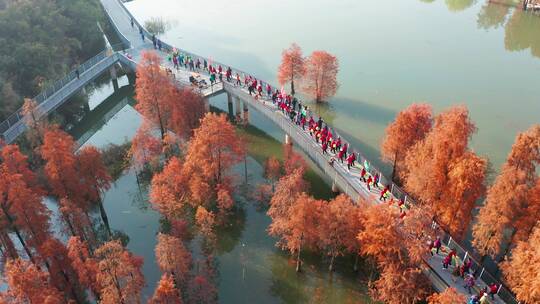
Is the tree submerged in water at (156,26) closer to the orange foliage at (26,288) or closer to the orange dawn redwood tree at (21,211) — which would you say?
the orange dawn redwood tree at (21,211)

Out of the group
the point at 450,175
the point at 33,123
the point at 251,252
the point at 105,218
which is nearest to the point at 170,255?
the point at 251,252

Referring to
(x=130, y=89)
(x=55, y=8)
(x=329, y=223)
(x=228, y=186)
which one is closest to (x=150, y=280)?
(x=228, y=186)

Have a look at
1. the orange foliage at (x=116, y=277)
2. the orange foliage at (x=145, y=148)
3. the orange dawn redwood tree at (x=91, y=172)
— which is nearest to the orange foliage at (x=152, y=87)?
the orange foliage at (x=145, y=148)

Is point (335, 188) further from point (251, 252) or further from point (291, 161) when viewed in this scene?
point (251, 252)

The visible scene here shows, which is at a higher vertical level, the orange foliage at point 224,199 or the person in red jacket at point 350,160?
the person in red jacket at point 350,160

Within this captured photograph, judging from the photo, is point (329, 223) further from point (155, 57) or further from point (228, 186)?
point (155, 57)

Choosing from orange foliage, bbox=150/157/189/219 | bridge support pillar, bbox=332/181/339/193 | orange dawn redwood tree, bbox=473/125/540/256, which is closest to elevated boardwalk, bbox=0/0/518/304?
bridge support pillar, bbox=332/181/339/193
